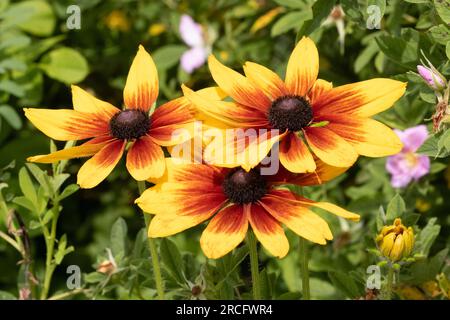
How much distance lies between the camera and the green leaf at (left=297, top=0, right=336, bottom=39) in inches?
56.1

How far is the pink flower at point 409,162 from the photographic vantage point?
5.60 feet

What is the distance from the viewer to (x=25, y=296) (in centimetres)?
148

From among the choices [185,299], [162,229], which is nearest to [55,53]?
[185,299]

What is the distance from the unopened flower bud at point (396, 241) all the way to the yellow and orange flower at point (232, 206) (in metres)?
0.13

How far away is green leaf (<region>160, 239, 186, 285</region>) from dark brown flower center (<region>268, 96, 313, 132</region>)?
0.32 m

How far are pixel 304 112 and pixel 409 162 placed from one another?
2.08 feet

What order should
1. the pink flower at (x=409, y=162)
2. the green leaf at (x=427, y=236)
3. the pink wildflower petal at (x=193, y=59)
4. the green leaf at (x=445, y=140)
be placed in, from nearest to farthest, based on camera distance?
the green leaf at (x=445, y=140)
the green leaf at (x=427, y=236)
the pink flower at (x=409, y=162)
the pink wildflower petal at (x=193, y=59)

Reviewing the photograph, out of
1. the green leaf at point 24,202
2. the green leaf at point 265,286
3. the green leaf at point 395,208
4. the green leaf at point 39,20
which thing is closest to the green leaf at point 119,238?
the green leaf at point 24,202

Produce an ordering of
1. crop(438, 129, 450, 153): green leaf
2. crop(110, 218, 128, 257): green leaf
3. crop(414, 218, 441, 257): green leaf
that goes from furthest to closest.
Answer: crop(110, 218, 128, 257): green leaf
crop(414, 218, 441, 257): green leaf
crop(438, 129, 450, 153): green leaf

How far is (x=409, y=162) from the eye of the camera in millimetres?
1744

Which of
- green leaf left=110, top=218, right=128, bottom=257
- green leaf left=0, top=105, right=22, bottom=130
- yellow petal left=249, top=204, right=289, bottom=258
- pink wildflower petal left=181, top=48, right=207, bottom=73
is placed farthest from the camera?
pink wildflower petal left=181, top=48, right=207, bottom=73

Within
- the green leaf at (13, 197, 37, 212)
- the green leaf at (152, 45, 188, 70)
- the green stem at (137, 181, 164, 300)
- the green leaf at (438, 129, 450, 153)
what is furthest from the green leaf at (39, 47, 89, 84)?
the green leaf at (438, 129, 450, 153)

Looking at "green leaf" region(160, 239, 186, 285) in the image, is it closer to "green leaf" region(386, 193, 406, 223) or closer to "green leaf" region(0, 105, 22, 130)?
"green leaf" region(386, 193, 406, 223)

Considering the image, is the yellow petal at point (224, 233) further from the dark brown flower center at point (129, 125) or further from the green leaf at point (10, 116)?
the green leaf at point (10, 116)
